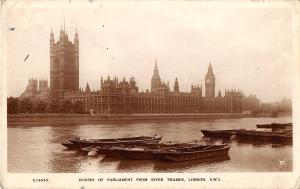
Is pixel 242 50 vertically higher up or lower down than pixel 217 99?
higher up

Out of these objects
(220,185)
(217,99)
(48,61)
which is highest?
(48,61)

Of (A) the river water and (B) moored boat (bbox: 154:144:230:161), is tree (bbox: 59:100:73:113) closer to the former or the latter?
(A) the river water

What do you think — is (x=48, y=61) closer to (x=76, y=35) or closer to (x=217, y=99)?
(x=76, y=35)

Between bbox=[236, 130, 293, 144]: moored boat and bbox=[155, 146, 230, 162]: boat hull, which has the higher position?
bbox=[236, 130, 293, 144]: moored boat

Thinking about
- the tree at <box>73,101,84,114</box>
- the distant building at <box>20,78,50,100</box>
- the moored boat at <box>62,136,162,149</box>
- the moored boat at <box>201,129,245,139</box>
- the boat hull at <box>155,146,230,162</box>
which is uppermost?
the distant building at <box>20,78,50,100</box>

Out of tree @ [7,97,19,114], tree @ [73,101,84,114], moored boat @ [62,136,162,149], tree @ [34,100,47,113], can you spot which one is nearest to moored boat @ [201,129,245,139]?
moored boat @ [62,136,162,149]

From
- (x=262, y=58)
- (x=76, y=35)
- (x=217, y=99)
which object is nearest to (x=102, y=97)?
(x=76, y=35)

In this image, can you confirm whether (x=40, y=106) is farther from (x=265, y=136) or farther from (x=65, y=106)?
(x=265, y=136)

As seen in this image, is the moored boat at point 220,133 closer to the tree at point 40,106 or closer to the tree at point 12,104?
the tree at point 40,106
